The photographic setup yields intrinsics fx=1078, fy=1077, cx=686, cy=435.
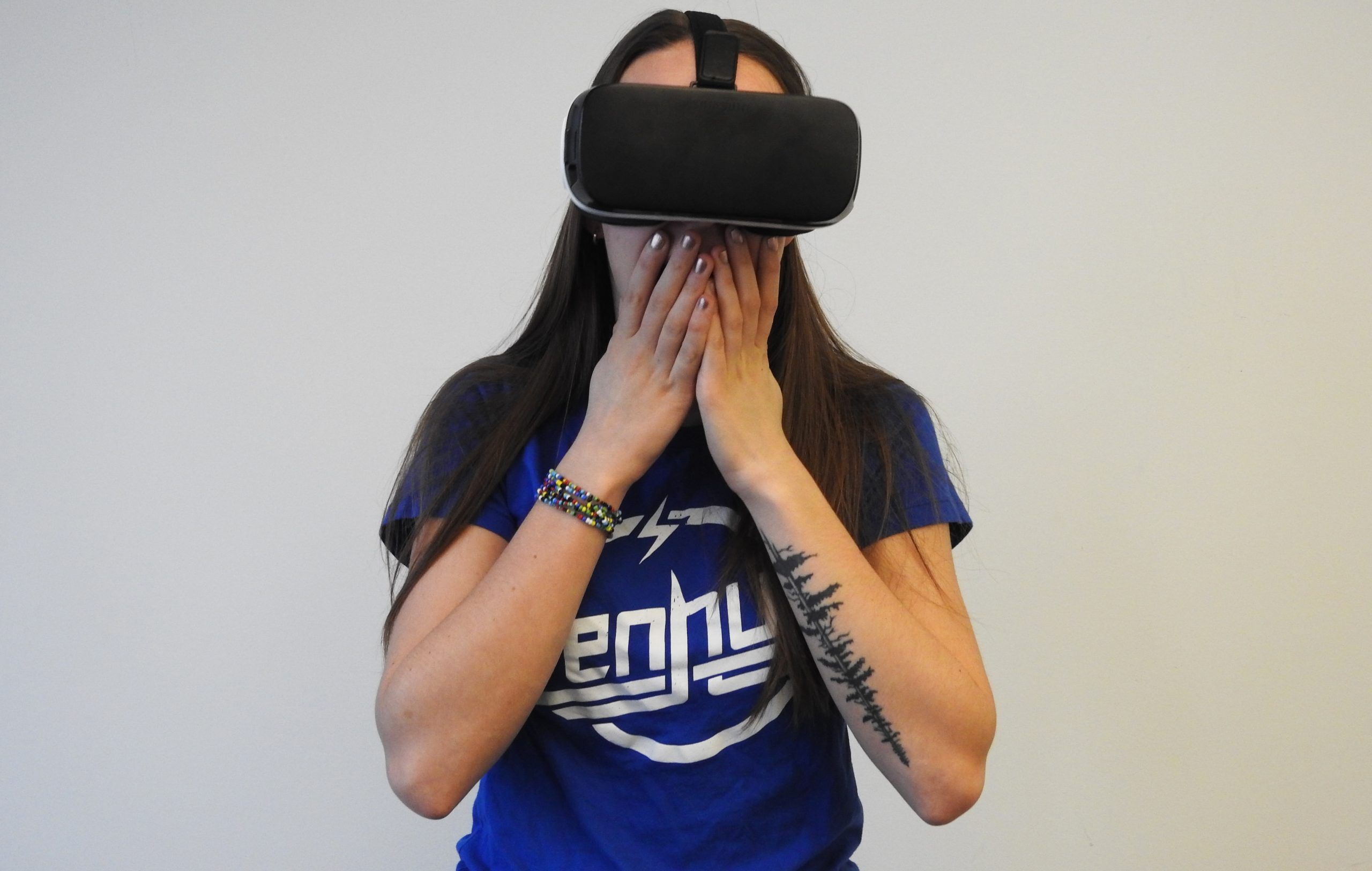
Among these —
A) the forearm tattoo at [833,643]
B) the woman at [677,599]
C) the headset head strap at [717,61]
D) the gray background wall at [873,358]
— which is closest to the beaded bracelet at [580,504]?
the woman at [677,599]

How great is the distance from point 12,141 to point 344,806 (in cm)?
90

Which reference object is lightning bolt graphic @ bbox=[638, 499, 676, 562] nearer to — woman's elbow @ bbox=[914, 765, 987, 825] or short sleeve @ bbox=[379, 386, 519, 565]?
short sleeve @ bbox=[379, 386, 519, 565]

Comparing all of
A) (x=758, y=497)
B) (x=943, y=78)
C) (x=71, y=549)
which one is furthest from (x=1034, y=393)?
(x=71, y=549)

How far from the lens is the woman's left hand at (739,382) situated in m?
0.72

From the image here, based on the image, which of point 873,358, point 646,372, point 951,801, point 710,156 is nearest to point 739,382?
point 646,372

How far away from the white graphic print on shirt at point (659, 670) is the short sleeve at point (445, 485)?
102 millimetres

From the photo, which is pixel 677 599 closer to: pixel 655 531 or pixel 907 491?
pixel 655 531

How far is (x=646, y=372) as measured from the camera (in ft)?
2.41

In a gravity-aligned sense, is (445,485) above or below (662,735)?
above

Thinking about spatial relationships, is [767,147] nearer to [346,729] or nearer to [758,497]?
[758,497]

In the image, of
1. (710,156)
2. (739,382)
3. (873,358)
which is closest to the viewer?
(710,156)

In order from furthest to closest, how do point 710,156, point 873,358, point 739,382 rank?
point 873,358, point 739,382, point 710,156

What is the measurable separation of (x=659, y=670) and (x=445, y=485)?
0.66ft

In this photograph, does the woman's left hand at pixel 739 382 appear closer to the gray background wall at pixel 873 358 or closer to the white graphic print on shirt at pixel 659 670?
the white graphic print on shirt at pixel 659 670
